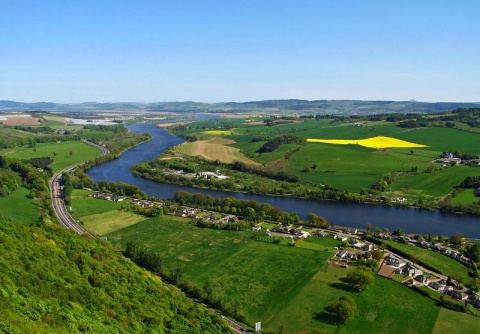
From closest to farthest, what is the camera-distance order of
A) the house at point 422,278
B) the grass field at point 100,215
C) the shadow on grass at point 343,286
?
the shadow on grass at point 343,286 < the house at point 422,278 < the grass field at point 100,215

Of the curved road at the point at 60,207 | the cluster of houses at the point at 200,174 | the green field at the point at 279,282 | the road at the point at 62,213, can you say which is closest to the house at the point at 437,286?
the green field at the point at 279,282

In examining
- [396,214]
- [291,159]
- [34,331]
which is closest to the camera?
[34,331]

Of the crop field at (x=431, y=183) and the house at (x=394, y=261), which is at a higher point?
the crop field at (x=431, y=183)

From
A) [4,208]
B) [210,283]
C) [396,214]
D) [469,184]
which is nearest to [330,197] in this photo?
[396,214]

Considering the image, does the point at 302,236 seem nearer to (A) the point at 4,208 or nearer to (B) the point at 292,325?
(B) the point at 292,325

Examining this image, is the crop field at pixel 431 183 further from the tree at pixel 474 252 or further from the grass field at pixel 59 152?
the grass field at pixel 59 152
